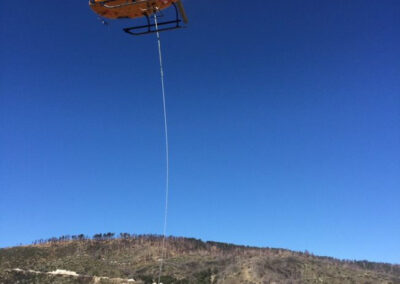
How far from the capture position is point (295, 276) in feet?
250

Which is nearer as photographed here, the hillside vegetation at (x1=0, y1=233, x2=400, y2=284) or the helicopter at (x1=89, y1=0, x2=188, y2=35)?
the helicopter at (x1=89, y1=0, x2=188, y2=35)

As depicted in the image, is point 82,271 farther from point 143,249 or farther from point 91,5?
point 91,5

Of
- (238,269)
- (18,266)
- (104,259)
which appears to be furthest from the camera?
(104,259)

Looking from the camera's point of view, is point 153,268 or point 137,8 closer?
point 137,8

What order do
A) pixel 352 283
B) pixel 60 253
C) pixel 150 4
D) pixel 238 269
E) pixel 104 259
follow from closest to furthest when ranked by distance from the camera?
pixel 150 4 → pixel 352 283 → pixel 238 269 → pixel 104 259 → pixel 60 253

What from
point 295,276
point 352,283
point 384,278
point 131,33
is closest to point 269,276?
point 295,276

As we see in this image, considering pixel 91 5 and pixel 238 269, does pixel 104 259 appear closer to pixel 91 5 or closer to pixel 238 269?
pixel 238 269

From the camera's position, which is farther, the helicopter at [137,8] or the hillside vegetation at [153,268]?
the hillside vegetation at [153,268]

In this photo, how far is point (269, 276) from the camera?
240 ft

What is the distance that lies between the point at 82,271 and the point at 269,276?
3574cm

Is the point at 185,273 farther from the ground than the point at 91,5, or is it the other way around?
the point at 91,5

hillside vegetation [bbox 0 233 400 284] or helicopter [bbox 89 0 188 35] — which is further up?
helicopter [bbox 89 0 188 35]

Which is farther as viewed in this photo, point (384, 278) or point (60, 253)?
point (60, 253)

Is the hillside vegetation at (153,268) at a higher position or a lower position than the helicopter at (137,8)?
lower
